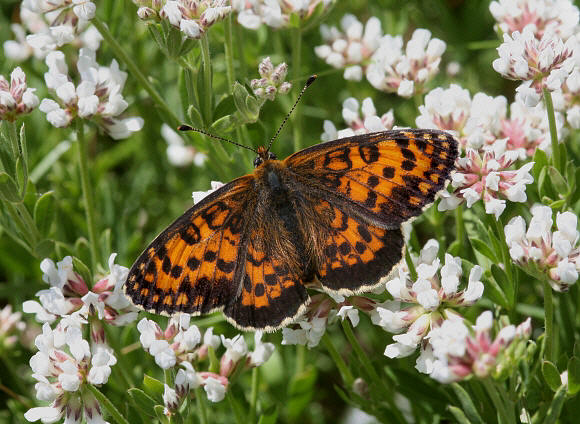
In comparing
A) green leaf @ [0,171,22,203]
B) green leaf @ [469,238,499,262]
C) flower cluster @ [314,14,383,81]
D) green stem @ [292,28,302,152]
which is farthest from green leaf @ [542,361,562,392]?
green leaf @ [0,171,22,203]

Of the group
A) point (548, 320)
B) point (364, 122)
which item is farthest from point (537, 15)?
point (548, 320)

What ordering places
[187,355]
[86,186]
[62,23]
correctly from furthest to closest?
[62,23] → [86,186] → [187,355]

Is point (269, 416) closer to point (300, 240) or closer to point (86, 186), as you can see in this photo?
point (300, 240)

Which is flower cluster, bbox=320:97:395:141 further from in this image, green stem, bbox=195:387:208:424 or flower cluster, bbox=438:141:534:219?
green stem, bbox=195:387:208:424

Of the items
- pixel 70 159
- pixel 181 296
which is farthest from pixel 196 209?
pixel 70 159

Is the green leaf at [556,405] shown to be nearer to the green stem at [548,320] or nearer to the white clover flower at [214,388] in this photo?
the green stem at [548,320]

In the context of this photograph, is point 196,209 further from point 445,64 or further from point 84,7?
point 445,64
